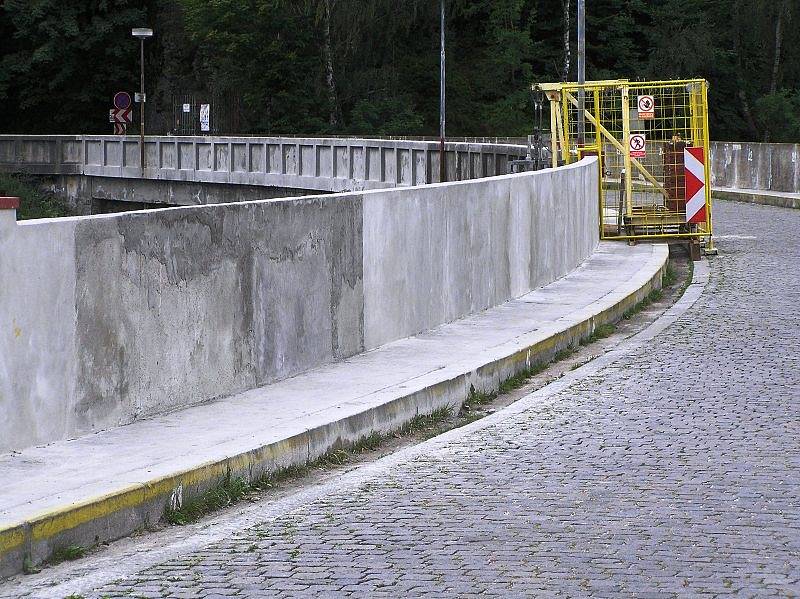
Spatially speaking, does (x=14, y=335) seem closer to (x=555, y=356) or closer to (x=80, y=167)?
(x=555, y=356)

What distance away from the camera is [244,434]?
8.45 metres

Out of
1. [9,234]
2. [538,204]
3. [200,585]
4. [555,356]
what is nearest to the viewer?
[200,585]

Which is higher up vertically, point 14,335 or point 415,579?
point 14,335

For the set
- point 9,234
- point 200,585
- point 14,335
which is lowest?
point 200,585

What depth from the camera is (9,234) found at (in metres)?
7.78

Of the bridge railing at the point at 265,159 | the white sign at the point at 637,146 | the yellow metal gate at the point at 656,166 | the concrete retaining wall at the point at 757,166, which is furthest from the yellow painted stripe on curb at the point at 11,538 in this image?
the concrete retaining wall at the point at 757,166

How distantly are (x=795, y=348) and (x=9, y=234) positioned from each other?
7803 millimetres

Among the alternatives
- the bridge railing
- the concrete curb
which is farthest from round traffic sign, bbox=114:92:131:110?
the concrete curb

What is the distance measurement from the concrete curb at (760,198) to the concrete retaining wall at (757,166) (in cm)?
70

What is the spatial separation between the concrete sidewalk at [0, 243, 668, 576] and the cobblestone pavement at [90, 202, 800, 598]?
1.60 ft

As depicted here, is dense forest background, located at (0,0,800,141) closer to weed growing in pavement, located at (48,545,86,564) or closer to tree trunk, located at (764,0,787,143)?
tree trunk, located at (764,0,787,143)

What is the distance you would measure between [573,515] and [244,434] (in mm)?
2044

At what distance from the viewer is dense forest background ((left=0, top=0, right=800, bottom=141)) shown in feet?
265

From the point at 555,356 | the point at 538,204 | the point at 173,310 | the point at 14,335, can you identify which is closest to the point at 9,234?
the point at 14,335
